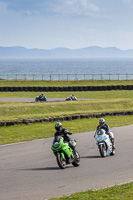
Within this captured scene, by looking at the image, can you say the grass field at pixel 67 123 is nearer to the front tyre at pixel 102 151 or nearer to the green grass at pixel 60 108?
the green grass at pixel 60 108

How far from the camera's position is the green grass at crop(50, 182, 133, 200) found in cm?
838

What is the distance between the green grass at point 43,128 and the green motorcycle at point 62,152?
19.8ft

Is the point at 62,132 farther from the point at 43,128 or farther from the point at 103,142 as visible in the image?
the point at 43,128

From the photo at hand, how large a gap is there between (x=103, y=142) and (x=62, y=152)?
2.35 m

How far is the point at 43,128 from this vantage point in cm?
2225

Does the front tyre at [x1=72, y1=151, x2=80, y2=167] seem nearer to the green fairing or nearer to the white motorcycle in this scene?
the green fairing

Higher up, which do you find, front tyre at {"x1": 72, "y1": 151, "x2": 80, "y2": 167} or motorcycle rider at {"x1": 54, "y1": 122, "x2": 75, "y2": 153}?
motorcycle rider at {"x1": 54, "y1": 122, "x2": 75, "y2": 153}

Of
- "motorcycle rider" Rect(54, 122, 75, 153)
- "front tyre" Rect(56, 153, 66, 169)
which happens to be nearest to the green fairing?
"front tyre" Rect(56, 153, 66, 169)

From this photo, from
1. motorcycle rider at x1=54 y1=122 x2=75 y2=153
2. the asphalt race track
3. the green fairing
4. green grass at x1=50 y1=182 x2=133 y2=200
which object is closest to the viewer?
green grass at x1=50 y1=182 x2=133 y2=200

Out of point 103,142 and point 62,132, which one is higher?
point 62,132

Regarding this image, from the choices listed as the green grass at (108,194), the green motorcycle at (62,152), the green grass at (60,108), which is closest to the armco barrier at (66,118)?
the green grass at (60,108)

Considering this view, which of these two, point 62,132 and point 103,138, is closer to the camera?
point 62,132

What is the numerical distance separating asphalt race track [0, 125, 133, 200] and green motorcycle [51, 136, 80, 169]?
8.8 inches

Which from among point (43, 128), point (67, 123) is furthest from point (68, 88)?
point (43, 128)
